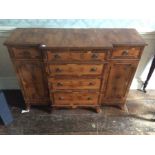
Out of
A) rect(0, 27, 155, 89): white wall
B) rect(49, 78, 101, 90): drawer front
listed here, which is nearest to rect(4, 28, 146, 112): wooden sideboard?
rect(49, 78, 101, 90): drawer front

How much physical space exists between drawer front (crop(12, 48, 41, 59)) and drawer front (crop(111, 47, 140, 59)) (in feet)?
2.33

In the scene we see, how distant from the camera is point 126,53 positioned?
147 cm

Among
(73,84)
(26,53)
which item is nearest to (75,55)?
(73,84)

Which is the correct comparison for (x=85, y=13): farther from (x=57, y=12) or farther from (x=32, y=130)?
(x=32, y=130)

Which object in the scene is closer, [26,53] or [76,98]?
[26,53]

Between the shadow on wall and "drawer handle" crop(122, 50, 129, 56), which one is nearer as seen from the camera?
"drawer handle" crop(122, 50, 129, 56)

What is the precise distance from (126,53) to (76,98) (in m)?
0.72

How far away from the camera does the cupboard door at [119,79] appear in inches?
61.4

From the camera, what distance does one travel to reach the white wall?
1.80m

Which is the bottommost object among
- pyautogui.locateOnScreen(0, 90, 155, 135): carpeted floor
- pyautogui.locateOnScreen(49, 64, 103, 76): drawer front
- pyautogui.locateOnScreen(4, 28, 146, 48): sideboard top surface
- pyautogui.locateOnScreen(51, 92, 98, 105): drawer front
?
pyautogui.locateOnScreen(0, 90, 155, 135): carpeted floor

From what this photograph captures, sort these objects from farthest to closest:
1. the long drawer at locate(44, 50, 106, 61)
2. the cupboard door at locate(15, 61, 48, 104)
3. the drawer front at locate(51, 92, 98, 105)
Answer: the drawer front at locate(51, 92, 98, 105) < the cupboard door at locate(15, 61, 48, 104) < the long drawer at locate(44, 50, 106, 61)

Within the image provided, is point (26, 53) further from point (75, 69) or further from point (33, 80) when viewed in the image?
point (75, 69)

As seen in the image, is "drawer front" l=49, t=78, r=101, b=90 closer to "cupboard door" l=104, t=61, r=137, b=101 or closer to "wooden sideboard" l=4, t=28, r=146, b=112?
"wooden sideboard" l=4, t=28, r=146, b=112

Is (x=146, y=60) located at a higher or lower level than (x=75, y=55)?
lower
